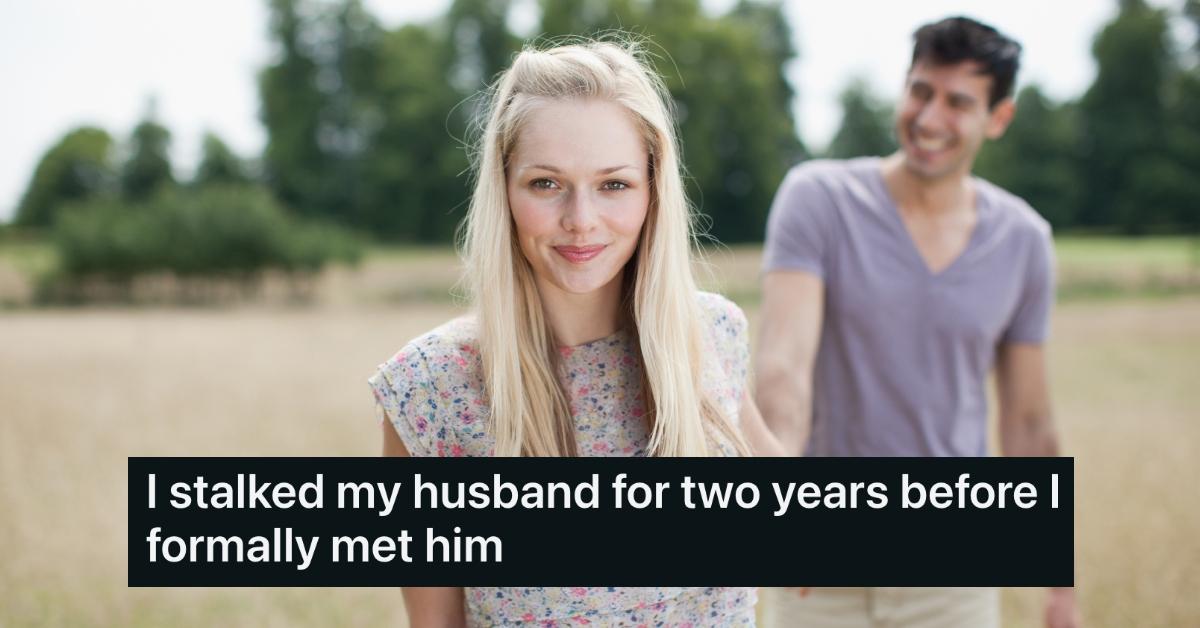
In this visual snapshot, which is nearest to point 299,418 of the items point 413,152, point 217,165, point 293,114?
point 413,152

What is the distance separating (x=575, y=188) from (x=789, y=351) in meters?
1.00

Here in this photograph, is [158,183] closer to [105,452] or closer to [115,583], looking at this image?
[105,452]

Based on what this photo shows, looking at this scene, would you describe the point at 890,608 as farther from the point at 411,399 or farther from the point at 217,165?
the point at 217,165

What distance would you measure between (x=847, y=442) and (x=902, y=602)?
0.41m

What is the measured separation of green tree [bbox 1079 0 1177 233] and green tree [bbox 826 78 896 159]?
13.0ft

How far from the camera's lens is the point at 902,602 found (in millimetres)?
2443

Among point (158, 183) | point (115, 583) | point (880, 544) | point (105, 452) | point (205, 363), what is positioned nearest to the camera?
point (880, 544)

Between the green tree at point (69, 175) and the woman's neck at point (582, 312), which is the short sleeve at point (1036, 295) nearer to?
the woman's neck at point (582, 312)

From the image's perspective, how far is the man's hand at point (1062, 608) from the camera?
249 cm

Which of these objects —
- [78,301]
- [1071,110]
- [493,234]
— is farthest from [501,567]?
[78,301]

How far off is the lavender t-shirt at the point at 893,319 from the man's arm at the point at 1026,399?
0.21 feet

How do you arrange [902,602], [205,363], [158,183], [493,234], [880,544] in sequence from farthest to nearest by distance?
[158,183] → [205,363] → [902,602] → [880,544] → [493,234]

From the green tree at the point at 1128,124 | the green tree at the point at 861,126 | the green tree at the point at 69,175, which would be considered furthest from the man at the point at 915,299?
the green tree at the point at 69,175

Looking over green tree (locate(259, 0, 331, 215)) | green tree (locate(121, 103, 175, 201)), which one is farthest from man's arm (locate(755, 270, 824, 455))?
green tree (locate(121, 103, 175, 201))
